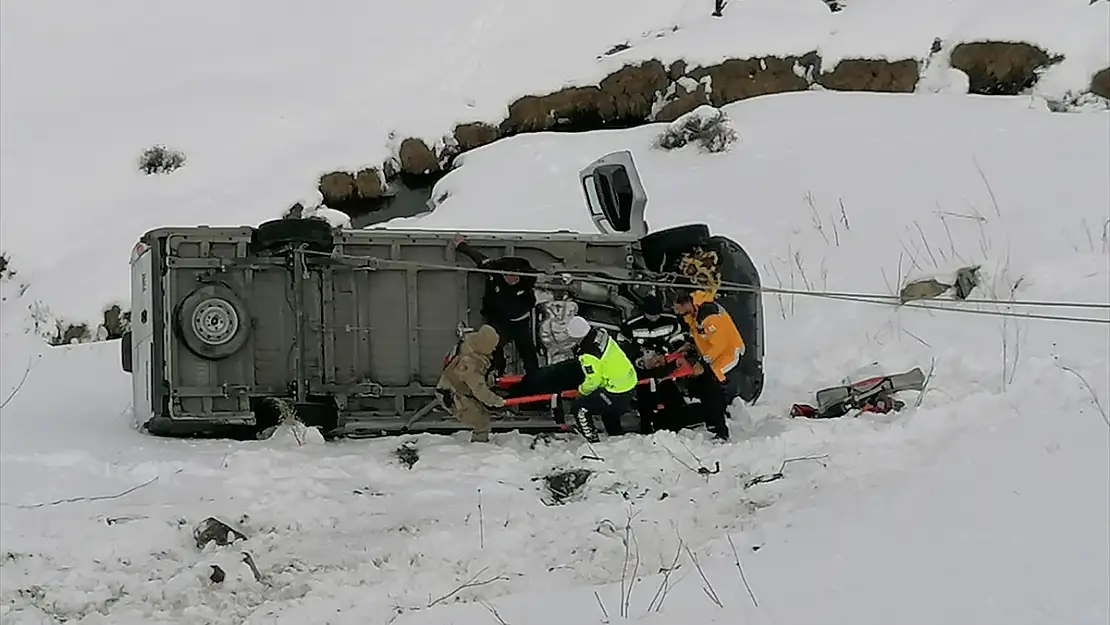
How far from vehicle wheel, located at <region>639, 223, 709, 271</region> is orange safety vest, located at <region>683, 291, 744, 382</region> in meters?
0.56

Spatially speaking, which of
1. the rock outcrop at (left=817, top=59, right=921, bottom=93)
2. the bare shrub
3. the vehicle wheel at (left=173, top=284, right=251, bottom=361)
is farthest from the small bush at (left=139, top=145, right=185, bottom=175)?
the vehicle wheel at (left=173, top=284, right=251, bottom=361)

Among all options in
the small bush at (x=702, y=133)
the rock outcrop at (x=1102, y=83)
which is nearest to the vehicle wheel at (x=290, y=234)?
the small bush at (x=702, y=133)

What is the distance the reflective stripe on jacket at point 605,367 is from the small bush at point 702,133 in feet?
28.7

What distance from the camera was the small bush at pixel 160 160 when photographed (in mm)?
18875

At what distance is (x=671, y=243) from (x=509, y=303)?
1.36 m

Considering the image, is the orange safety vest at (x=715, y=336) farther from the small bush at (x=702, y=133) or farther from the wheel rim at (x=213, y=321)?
the small bush at (x=702, y=133)

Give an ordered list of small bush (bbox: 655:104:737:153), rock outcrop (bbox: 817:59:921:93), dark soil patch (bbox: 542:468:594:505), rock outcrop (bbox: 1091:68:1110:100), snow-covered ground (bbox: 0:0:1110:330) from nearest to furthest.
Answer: dark soil patch (bbox: 542:468:594:505)
small bush (bbox: 655:104:737:153)
rock outcrop (bbox: 1091:68:1110:100)
snow-covered ground (bbox: 0:0:1110:330)
rock outcrop (bbox: 817:59:921:93)

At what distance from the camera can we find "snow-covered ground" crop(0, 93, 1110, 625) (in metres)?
4.61

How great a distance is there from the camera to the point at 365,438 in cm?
830

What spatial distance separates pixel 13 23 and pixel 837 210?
1728 cm

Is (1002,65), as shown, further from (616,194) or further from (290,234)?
(290,234)

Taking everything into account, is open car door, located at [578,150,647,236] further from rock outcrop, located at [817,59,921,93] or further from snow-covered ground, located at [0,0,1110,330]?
rock outcrop, located at [817,59,921,93]

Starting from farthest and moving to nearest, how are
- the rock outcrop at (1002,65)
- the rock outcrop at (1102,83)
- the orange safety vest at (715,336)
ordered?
the rock outcrop at (1002,65) → the rock outcrop at (1102,83) → the orange safety vest at (715,336)

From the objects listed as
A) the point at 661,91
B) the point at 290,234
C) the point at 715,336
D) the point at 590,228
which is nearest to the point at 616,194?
the point at 715,336
